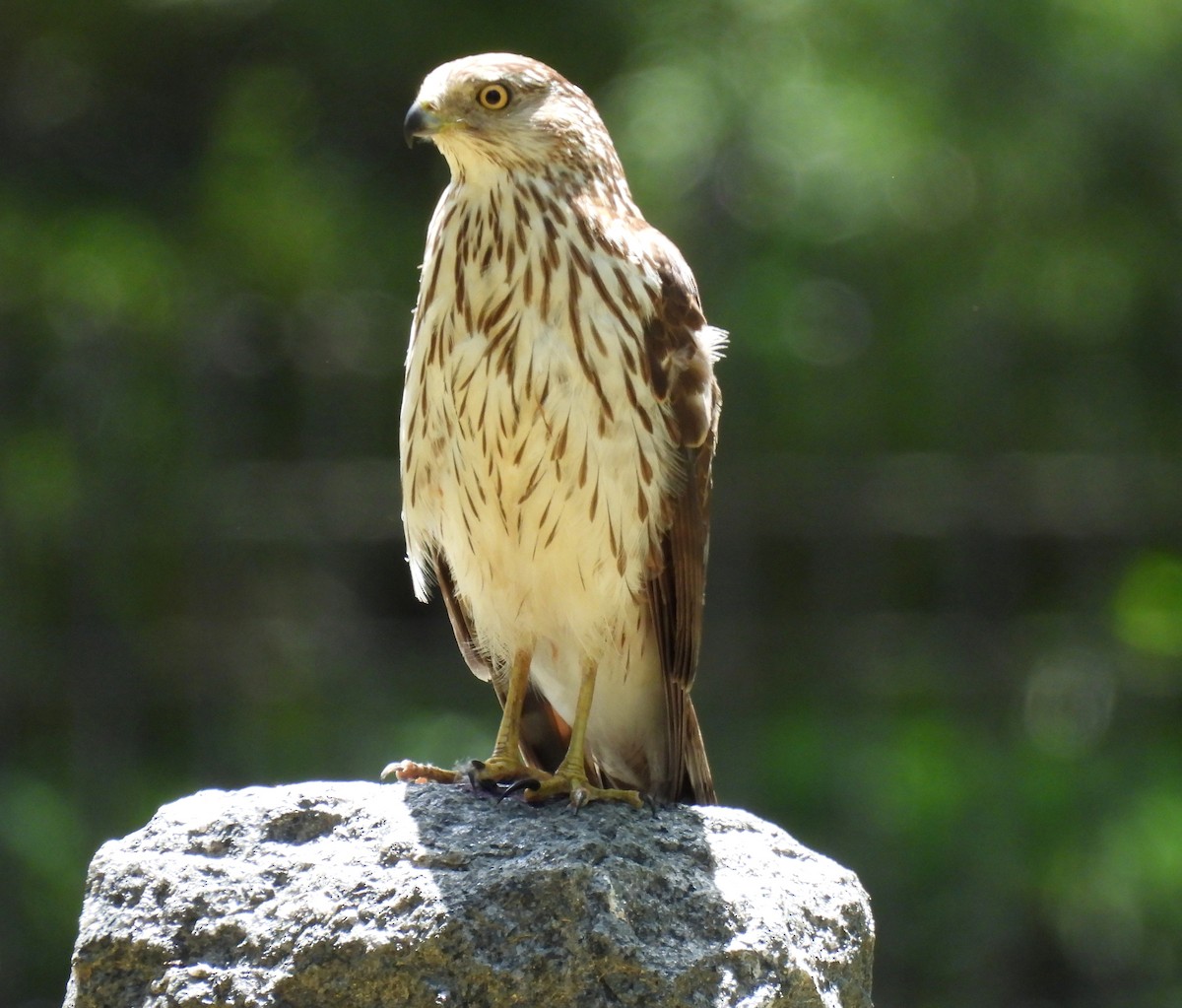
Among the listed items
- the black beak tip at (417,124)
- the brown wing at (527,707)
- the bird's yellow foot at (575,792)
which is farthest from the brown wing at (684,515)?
the black beak tip at (417,124)

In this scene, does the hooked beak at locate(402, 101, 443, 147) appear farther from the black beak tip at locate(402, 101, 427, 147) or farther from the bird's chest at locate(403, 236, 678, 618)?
the bird's chest at locate(403, 236, 678, 618)

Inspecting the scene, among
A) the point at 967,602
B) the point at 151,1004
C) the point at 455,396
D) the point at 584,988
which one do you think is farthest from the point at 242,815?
the point at 967,602

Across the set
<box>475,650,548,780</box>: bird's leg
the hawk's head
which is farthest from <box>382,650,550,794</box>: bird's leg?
the hawk's head

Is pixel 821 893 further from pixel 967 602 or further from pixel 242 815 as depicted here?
pixel 967 602

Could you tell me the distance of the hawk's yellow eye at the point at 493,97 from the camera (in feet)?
11.7

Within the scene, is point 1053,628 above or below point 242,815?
below

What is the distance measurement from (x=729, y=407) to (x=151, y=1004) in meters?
4.50

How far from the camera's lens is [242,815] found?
3068 millimetres

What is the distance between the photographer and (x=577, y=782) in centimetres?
346

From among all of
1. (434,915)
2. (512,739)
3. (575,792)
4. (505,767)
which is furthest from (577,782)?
(434,915)

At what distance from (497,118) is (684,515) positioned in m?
0.87

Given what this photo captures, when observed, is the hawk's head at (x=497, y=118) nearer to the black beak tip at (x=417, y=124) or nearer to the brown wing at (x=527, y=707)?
the black beak tip at (x=417, y=124)

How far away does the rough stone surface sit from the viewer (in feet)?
9.23

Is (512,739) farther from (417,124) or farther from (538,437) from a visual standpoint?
(417,124)
